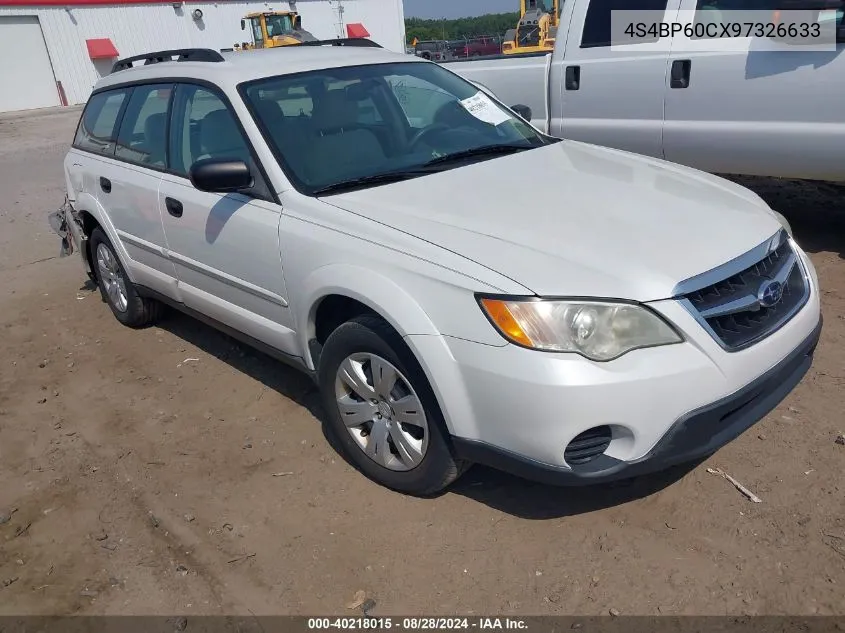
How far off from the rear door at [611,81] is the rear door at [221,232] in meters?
3.09

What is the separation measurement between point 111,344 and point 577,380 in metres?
3.84

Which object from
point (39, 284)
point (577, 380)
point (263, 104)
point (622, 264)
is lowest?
point (39, 284)

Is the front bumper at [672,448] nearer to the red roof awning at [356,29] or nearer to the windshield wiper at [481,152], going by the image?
the windshield wiper at [481,152]

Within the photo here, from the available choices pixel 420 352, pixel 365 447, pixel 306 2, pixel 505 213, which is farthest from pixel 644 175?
pixel 306 2

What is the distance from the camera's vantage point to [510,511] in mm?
2986

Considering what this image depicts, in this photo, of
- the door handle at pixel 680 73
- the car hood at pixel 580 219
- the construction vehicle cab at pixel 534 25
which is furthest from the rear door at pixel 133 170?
the construction vehicle cab at pixel 534 25

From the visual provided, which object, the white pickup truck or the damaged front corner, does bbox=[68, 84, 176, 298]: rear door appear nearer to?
the damaged front corner

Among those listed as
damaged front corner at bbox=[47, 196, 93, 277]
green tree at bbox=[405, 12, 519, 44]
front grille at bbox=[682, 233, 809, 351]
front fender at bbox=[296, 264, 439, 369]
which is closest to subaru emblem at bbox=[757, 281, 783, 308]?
front grille at bbox=[682, 233, 809, 351]

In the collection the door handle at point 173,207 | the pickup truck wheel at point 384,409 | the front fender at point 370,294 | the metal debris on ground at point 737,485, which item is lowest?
the metal debris on ground at point 737,485

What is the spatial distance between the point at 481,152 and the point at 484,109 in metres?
0.51

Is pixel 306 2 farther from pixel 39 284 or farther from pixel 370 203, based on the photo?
pixel 370 203

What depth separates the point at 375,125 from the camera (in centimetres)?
370

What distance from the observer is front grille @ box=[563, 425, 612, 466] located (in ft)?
8.20

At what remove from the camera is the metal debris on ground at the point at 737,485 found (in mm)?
2895
